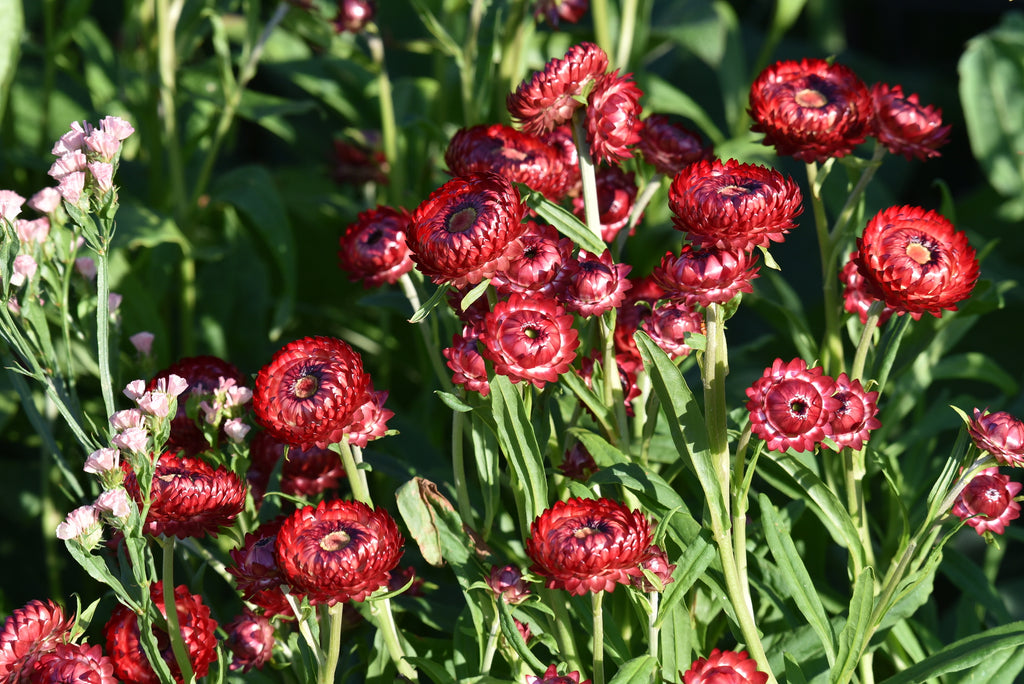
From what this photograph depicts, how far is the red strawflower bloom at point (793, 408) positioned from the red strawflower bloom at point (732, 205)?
0.27 ft

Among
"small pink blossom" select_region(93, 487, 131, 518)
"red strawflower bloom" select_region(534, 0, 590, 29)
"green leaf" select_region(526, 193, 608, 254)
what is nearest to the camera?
"small pink blossom" select_region(93, 487, 131, 518)

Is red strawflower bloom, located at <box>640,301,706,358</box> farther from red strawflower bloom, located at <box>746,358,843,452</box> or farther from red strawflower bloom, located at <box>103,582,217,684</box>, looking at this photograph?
red strawflower bloom, located at <box>103,582,217,684</box>

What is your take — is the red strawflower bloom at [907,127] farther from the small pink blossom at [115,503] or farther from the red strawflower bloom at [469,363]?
the small pink blossom at [115,503]

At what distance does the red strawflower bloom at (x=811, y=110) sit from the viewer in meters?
0.71

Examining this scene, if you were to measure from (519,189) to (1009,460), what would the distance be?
349 mm

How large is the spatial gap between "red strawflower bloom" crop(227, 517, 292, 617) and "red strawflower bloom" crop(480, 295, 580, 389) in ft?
0.64

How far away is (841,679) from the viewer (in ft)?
2.24

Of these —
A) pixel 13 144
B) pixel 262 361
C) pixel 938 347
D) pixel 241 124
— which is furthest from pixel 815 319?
pixel 241 124

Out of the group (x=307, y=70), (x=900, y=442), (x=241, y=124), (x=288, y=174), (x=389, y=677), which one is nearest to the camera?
(x=389, y=677)

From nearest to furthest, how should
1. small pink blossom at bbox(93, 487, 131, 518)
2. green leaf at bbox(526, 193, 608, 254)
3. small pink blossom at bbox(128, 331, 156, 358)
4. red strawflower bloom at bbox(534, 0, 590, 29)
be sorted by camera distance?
1. small pink blossom at bbox(93, 487, 131, 518)
2. green leaf at bbox(526, 193, 608, 254)
3. small pink blossom at bbox(128, 331, 156, 358)
4. red strawflower bloom at bbox(534, 0, 590, 29)

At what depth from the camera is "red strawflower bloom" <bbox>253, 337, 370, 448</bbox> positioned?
62 cm

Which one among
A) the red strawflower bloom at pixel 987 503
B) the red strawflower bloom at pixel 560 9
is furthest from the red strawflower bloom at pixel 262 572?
the red strawflower bloom at pixel 560 9

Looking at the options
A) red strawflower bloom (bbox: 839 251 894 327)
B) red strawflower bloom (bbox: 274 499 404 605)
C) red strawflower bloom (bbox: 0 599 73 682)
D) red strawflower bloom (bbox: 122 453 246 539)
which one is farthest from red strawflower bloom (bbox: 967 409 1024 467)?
red strawflower bloom (bbox: 0 599 73 682)

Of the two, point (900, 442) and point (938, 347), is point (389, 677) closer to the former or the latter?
point (900, 442)
